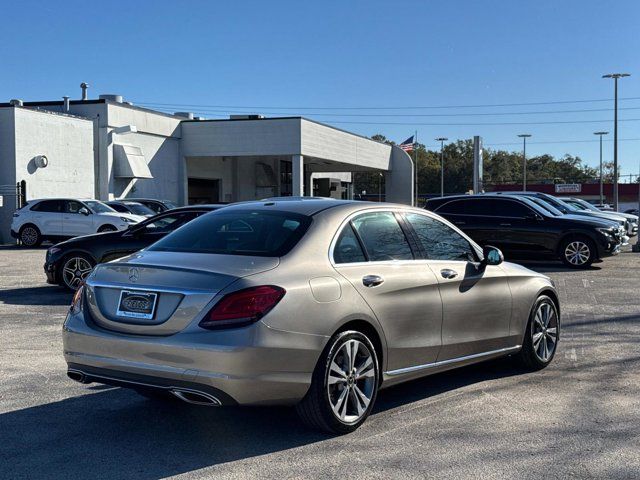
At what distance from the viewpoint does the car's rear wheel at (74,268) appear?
11.9 m

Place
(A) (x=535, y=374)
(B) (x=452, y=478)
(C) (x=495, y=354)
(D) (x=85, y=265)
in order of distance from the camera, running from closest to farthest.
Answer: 1. (B) (x=452, y=478)
2. (C) (x=495, y=354)
3. (A) (x=535, y=374)
4. (D) (x=85, y=265)

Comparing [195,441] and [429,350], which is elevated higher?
[429,350]

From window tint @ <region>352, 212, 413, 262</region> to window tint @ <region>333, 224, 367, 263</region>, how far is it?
0.07 metres

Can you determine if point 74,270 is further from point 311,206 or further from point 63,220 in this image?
point 63,220

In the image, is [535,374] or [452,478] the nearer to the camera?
[452,478]

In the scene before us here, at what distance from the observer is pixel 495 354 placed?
20.8 ft

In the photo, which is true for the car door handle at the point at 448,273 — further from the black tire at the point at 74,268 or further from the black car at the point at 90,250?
the black tire at the point at 74,268

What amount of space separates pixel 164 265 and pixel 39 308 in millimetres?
6677

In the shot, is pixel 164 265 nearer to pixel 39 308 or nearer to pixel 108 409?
pixel 108 409

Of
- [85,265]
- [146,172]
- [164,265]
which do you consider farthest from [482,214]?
[146,172]

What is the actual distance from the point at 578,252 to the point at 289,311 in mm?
13877

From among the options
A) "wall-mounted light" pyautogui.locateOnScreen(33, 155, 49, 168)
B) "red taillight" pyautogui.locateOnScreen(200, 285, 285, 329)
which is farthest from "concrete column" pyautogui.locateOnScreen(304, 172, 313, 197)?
"red taillight" pyautogui.locateOnScreen(200, 285, 285, 329)

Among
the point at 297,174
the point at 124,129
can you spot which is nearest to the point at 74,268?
the point at 124,129

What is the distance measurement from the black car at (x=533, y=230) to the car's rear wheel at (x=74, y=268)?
30.9 ft
